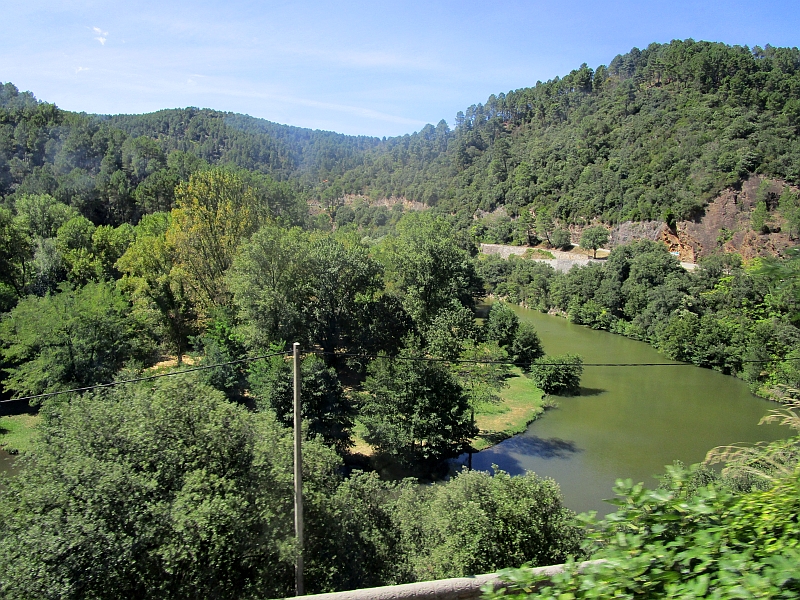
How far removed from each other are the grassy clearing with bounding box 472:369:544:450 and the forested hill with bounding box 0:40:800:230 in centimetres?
2551

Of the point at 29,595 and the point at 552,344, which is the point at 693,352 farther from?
the point at 29,595

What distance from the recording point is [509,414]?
2105 cm

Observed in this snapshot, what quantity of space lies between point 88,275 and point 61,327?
42.4ft

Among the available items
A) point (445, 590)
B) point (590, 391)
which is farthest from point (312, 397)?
point (590, 391)

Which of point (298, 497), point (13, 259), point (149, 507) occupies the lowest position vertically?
point (149, 507)

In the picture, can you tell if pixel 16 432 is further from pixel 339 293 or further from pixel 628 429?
pixel 628 429

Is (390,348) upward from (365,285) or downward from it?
downward

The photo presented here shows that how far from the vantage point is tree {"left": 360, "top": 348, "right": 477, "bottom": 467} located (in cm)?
1488

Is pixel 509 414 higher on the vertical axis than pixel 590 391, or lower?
lower

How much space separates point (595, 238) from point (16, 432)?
42497 millimetres

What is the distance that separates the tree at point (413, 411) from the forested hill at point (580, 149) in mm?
33631

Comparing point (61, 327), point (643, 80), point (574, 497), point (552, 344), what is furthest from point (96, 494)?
point (643, 80)

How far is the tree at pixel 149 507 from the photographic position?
5.74 m

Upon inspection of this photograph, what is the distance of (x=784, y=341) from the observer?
74.9 feet
